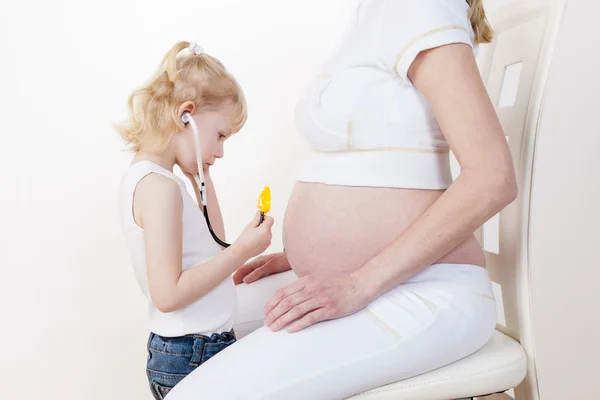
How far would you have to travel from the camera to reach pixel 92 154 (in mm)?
2287

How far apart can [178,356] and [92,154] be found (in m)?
1.19

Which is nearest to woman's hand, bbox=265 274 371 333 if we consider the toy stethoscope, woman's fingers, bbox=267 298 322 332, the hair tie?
woman's fingers, bbox=267 298 322 332

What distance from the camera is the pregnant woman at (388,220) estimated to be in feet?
3.28

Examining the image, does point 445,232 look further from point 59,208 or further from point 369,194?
point 59,208

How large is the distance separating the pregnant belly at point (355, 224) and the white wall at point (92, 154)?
42.9 inches

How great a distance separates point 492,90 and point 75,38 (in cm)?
146

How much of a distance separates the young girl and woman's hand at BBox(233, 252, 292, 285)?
188 mm

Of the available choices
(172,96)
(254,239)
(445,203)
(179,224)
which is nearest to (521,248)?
(445,203)

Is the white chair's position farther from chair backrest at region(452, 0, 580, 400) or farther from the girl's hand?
the girl's hand

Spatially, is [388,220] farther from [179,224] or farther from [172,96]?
[172,96]

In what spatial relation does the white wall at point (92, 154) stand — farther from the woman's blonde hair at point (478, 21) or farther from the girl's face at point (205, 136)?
the woman's blonde hair at point (478, 21)

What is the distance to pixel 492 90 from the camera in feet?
4.63

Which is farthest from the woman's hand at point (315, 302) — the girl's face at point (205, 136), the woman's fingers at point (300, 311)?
the girl's face at point (205, 136)

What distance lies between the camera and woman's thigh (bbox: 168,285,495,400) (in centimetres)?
98
